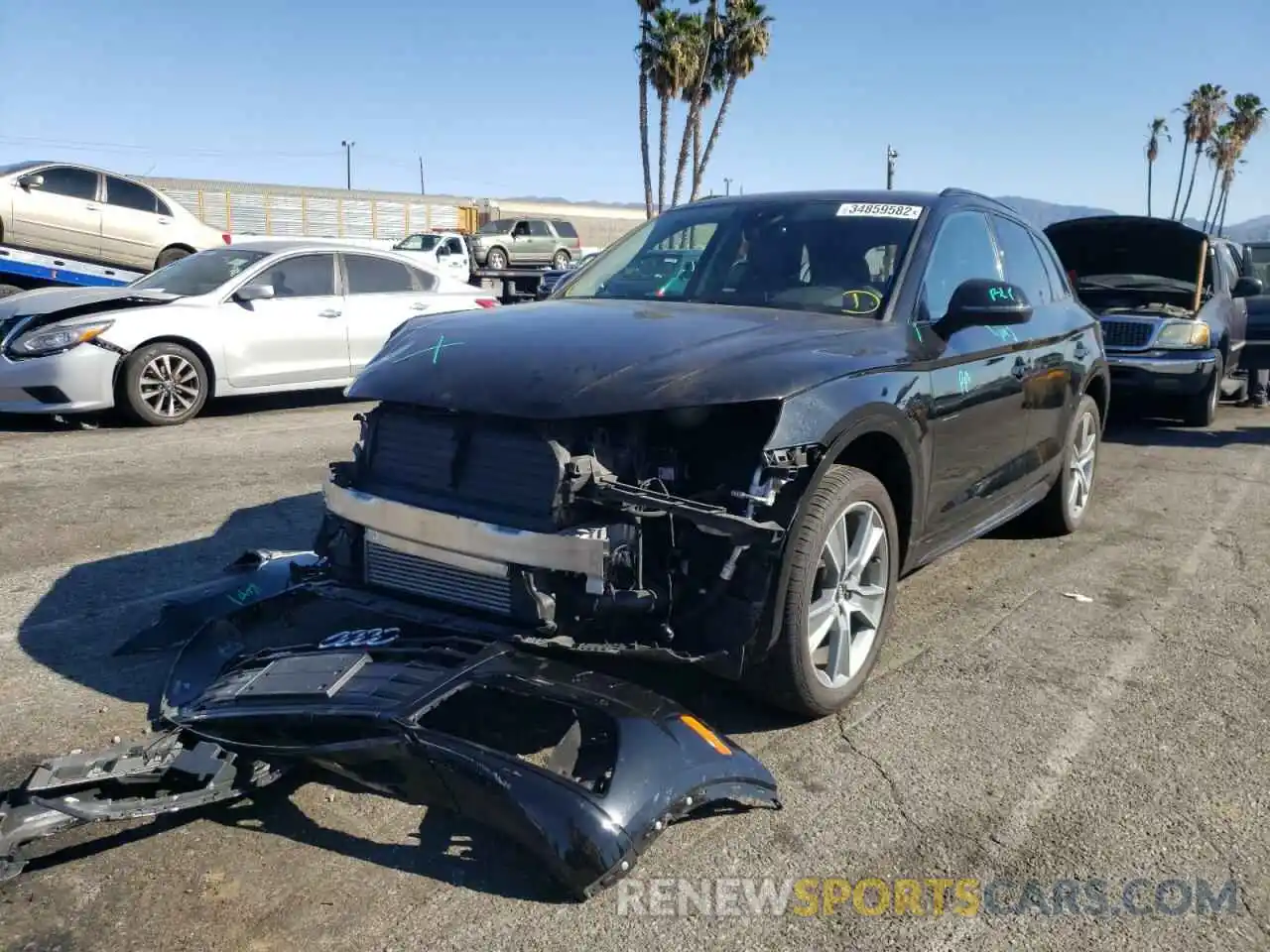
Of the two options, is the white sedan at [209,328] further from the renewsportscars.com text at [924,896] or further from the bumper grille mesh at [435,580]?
the renewsportscars.com text at [924,896]

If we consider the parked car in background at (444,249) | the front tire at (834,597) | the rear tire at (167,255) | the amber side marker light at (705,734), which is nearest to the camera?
the amber side marker light at (705,734)

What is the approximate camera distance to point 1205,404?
34.4 feet

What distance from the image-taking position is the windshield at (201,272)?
964 cm

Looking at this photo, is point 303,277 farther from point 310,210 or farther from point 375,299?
point 310,210

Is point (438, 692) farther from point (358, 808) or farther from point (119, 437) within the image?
point (119, 437)

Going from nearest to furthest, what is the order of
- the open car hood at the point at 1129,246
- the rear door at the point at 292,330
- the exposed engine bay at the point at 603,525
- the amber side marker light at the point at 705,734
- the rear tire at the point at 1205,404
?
1. the amber side marker light at the point at 705,734
2. the exposed engine bay at the point at 603,525
3. the rear door at the point at 292,330
4. the rear tire at the point at 1205,404
5. the open car hood at the point at 1129,246

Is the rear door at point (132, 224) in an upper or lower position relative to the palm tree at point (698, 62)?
lower

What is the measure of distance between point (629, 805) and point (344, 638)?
3.94ft

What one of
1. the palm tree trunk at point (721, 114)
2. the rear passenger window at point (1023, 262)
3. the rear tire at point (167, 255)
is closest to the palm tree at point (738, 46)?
the palm tree trunk at point (721, 114)

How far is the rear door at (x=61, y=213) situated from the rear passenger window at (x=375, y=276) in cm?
583

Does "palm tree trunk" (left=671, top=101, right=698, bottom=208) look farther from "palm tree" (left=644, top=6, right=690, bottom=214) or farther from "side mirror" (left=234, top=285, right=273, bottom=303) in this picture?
"side mirror" (left=234, top=285, right=273, bottom=303)

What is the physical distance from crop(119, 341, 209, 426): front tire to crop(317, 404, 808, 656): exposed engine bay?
6.40 m

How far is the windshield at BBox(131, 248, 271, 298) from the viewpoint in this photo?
964 centimetres

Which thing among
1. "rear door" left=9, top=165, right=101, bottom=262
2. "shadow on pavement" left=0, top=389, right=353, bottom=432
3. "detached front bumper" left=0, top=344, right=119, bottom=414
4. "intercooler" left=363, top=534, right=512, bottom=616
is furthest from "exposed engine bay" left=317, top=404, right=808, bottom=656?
"rear door" left=9, top=165, right=101, bottom=262
